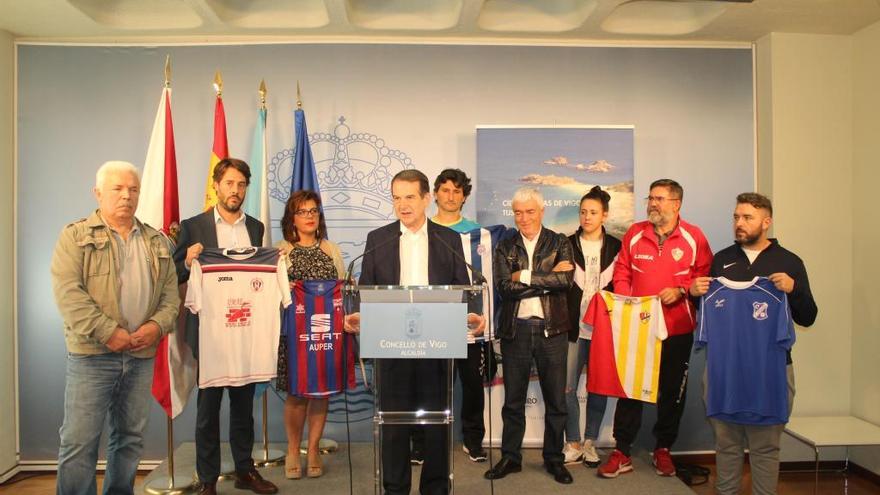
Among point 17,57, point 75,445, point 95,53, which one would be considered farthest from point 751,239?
point 17,57

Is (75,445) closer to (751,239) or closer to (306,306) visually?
(306,306)

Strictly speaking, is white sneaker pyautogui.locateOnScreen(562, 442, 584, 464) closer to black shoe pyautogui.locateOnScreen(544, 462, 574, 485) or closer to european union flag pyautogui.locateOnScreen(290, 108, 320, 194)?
black shoe pyautogui.locateOnScreen(544, 462, 574, 485)

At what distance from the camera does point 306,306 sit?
12.1 feet

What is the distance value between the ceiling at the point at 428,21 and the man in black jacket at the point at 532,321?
5.47 feet

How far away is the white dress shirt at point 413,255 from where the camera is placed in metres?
3.02

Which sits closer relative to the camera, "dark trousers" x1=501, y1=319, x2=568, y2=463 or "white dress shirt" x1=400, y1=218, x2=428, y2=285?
"white dress shirt" x1=400, y1=218, x2=428, y2=285

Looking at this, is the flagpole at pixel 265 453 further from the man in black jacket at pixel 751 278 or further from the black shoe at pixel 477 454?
the man in black jacket at pixel 751 278

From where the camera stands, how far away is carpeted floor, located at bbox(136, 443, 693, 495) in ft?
12.2

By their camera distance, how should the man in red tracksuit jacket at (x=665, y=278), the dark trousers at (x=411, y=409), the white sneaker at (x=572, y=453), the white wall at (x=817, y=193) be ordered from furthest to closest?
1. the white wall at (x=817, y=193)
2. the white sneaker at (x=572, y=453)
3. the man in red tracksuit jacket at (x=665, y=278)
4. the dark trousers at (x=411, y=409)

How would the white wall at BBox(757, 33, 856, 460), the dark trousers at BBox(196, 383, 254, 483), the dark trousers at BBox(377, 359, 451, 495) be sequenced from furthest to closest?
the white wall at BBox(757, 33, 856, 460) → the dark trousers at BBox(196, 383, 254, 483) → the dark trousers at BBox(377, 359, 451, 495)

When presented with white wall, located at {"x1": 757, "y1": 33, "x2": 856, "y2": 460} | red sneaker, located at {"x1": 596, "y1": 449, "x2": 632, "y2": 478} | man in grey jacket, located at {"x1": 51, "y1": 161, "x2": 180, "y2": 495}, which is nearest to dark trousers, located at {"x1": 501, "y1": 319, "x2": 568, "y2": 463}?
red sneaker, located at {"x1": 596, "y1": 449, "x2": 632, "y2": 478}

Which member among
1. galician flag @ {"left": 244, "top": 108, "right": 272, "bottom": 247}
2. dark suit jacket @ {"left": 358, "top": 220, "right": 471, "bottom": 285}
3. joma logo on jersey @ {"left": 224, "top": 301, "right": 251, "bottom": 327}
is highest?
galician flag @ {"left": 244, "top": 108, "right": 272, "bottom": 247}

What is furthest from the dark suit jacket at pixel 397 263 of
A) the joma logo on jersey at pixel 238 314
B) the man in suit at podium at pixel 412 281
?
the joma logo on jersey at pixel 238 314

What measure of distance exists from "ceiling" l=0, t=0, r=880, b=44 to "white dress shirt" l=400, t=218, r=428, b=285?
201 cm
